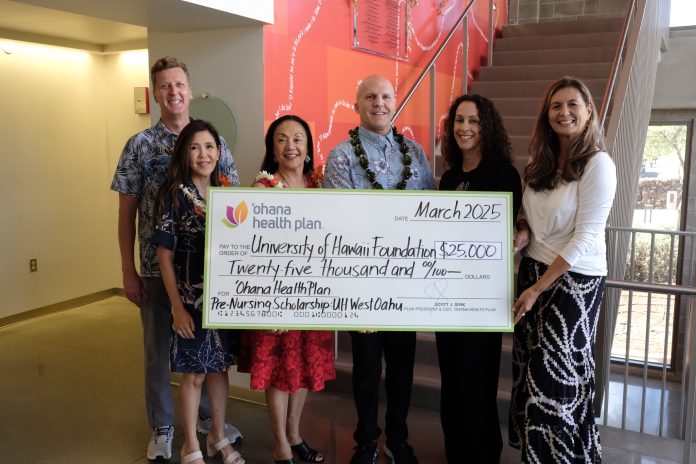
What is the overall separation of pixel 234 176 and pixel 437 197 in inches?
38.2

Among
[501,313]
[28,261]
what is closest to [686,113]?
[501,313]

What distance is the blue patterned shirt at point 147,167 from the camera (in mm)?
2688

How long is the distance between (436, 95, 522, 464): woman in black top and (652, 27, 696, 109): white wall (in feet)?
16.4

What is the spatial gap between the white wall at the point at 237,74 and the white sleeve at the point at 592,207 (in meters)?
1.84

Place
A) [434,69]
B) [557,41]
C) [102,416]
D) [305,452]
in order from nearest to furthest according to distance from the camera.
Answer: [305,452]
[102,416]
[434,69]
[557,41]

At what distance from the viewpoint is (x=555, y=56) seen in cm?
589

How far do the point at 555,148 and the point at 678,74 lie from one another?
5.10 metres

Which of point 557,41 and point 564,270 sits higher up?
point 557,41


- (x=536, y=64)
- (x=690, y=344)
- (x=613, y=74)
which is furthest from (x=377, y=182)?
(x=536, y=64)

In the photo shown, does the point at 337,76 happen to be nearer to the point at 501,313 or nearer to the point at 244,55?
the point at 244,55

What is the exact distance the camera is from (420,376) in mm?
3445

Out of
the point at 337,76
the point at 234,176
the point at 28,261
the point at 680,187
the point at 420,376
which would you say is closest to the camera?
the point at 234,176

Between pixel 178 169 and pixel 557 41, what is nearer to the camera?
pixel 178 169

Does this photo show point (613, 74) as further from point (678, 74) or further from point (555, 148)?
point (678, 74)
